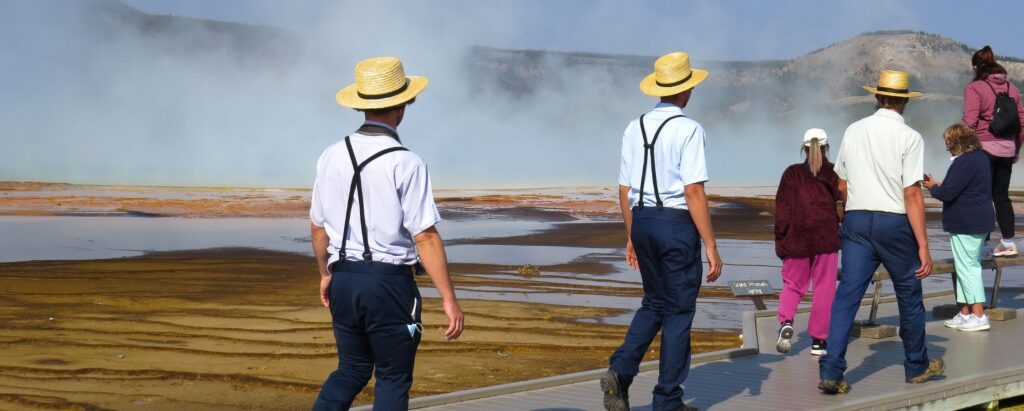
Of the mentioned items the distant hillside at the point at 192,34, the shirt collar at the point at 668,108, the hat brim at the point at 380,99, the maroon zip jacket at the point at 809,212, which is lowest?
the maroon zip jacket at the point at 809,212

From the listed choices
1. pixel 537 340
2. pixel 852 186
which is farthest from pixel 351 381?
pixel 537 340

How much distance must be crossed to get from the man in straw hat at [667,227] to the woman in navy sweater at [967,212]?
257 cm

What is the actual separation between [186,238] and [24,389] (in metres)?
13.6

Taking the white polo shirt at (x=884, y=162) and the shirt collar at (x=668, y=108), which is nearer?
the shirt collar at (x=668, y=108)

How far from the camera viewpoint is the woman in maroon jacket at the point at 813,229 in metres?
8.12

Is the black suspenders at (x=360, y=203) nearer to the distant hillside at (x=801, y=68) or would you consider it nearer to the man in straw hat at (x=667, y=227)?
the man in straw hat at (x=667, y=227)

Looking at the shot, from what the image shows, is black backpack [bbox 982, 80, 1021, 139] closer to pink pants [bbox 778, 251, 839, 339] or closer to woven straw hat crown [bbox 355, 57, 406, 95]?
pink pants [bbox 778, 251, 839, 339]

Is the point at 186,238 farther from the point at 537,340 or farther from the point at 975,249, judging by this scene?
the point at 975,249

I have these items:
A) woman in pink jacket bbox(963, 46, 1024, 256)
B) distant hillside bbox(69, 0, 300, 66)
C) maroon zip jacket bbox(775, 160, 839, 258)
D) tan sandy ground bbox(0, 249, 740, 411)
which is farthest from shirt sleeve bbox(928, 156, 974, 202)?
distant hillside bbox(69, 0, 300, 66)

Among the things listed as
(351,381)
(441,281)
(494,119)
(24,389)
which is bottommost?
(24,389)

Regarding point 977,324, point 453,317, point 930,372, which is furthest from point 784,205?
point 453,317

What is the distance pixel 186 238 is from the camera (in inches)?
852

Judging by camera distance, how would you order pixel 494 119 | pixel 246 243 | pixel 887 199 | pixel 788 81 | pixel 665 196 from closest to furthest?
1. pixel 665 196
2. pixel 887 199
3. pixel 246 243
4. pixel 494 119
5. pixel 788 81

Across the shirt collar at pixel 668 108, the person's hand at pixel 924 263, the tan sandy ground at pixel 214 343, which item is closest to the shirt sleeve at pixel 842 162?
the person's hand at pixel 924 263
